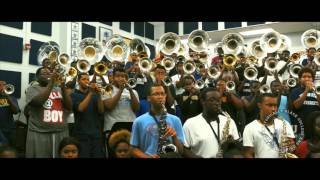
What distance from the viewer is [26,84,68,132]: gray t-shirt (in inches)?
182

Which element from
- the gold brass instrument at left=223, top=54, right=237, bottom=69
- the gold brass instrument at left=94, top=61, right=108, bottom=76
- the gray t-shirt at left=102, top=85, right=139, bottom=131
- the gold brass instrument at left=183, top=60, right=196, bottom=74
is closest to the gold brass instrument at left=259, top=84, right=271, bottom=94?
the gold brass instrument at left=223, top=54, right=237, bottom=69

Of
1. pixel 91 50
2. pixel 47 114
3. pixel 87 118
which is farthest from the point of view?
pixel 91 50

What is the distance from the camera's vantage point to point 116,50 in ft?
20.1

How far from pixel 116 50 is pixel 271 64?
245 centimetres

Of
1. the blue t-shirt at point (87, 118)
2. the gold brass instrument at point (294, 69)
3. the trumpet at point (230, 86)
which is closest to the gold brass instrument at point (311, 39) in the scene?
the gold brass instrument at point (294, 69)

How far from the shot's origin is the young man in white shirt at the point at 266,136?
163 inches

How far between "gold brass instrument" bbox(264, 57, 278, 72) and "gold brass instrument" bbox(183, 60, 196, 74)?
3.77ft

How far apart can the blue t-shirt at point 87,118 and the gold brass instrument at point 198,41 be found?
7.77ft

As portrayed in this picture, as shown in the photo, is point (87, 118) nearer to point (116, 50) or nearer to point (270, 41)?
point (116, 50)

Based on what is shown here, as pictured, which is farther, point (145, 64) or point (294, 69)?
point (294, 69)

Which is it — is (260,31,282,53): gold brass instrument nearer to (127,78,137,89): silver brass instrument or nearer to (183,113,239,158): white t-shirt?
(127,78,137,89): silver brass instrument

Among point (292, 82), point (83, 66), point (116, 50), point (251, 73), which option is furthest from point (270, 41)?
point (83, 66)
